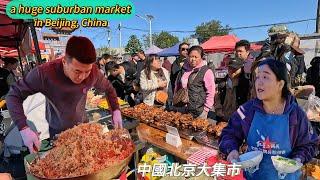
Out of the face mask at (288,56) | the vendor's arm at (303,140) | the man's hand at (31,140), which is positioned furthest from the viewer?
the face mask at (288,56)

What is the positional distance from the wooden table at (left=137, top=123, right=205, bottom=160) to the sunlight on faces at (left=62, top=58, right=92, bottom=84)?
95 cm

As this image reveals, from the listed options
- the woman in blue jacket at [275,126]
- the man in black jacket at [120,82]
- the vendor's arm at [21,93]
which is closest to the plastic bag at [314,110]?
the woman in blue jacket at [275,126]

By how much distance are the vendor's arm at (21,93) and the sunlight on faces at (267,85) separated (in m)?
1.41

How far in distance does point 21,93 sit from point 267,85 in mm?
1531

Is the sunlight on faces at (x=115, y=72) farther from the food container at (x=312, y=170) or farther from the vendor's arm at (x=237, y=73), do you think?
the food container at (x=312, y=170)

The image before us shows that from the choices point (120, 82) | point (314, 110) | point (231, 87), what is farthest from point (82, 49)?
point (120, 82)

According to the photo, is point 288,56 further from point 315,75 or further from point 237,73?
point 315,75

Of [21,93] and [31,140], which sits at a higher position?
[21,93]

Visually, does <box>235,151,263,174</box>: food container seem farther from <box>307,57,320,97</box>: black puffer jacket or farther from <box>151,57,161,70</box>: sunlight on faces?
<box>307,57,320,97</box>: black puffer jacket

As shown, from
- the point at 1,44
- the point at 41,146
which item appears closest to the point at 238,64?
the point at 41,146

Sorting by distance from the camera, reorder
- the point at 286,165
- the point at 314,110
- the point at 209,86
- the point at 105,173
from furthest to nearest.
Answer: the point at 209,86
the point at 314,110
the point at 286,165
the point at 105,173

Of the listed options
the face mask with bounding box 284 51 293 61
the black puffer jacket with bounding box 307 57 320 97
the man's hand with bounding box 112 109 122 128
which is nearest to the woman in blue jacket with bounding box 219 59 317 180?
the man's hand with bounding box 112 109 122 128

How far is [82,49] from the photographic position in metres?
1.59

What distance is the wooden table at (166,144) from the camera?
2657mm
